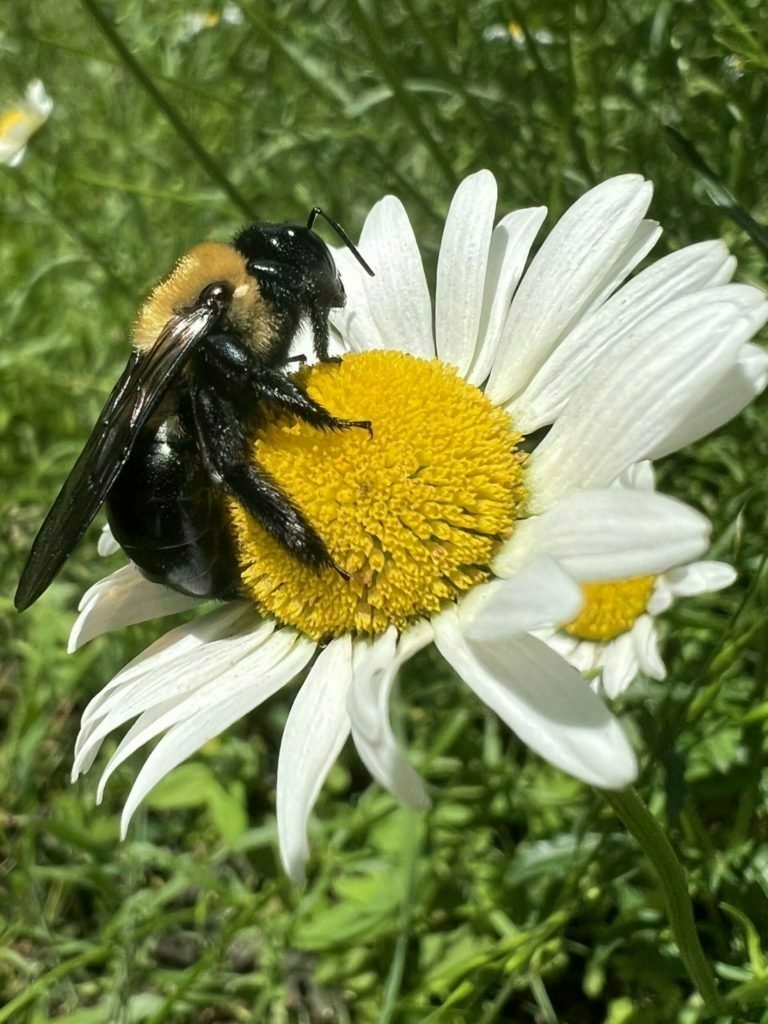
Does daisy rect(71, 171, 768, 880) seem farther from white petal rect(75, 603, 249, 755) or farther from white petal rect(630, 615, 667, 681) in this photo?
white petal rect(630, 615, 667, 681)

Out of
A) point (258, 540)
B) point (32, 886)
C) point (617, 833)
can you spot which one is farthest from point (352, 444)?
point (32, 886)

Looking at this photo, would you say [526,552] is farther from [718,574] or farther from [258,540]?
[258,540]

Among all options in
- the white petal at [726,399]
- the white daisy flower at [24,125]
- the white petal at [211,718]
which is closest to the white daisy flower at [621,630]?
the white petal at [726,399]

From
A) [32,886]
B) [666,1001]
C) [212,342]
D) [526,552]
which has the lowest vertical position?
[666,1001]

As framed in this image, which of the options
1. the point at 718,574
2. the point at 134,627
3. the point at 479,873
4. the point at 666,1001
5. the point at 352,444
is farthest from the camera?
the point at 134,627

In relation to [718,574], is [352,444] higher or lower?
higher

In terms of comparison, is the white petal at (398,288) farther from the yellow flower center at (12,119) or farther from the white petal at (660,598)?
the yellow flower center at (12,119)

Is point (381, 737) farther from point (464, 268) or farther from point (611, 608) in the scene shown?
point (464, 268)
